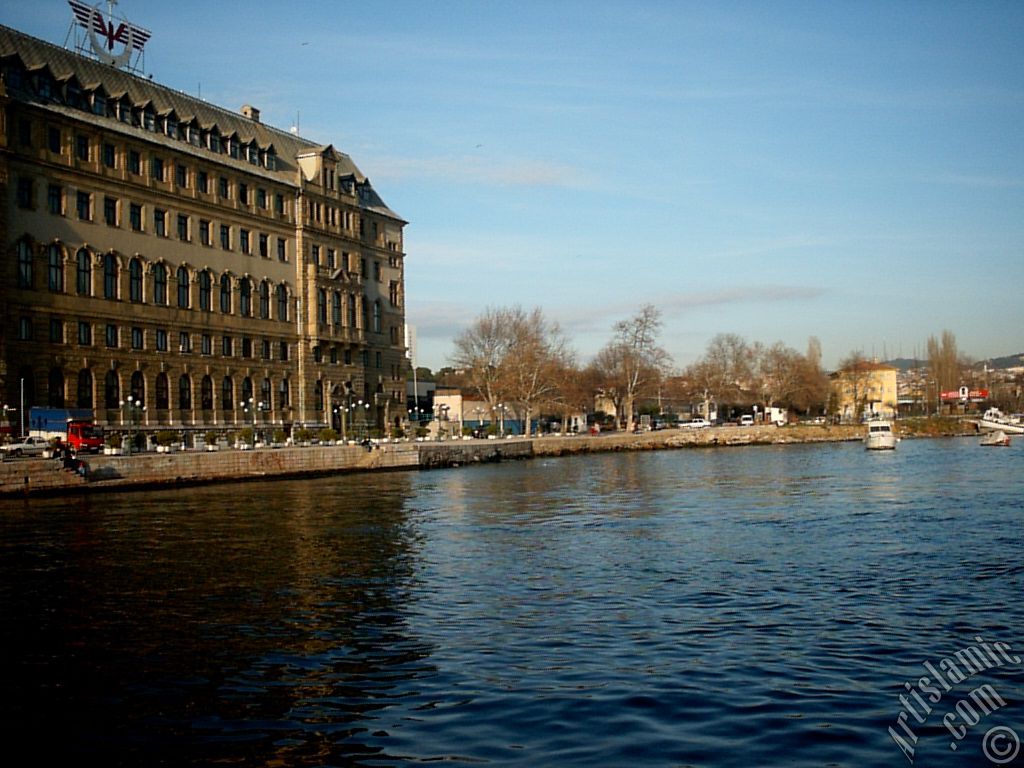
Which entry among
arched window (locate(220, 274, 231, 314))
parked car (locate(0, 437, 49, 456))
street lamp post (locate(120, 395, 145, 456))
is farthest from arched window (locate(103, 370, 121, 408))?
parked car (locate(0, 437, 49, 456))

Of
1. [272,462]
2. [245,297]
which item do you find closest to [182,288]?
[245,297]

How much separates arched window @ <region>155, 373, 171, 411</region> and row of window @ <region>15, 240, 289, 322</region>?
16.9ft

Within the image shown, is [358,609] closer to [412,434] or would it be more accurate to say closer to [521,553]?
[521,553]

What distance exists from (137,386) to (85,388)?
4.62 meters

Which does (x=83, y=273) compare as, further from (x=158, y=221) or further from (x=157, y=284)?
(x=158, y=221)

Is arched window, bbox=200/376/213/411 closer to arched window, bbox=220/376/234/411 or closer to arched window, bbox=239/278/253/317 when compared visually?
arched window, bbox=220/376/234/411

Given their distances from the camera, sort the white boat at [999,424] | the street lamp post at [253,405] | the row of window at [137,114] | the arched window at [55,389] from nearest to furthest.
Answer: the arched window at [55,389] < the row of window at [137,114] < the street lamp post at [253,405] < the white boat at [999,424]

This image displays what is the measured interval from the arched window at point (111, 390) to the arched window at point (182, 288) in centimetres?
839

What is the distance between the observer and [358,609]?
60.3ft

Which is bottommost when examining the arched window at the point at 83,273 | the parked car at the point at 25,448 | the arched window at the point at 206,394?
the parked car at the point at 25,448

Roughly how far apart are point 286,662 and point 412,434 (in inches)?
2885

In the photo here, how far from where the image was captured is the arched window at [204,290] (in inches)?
2997
